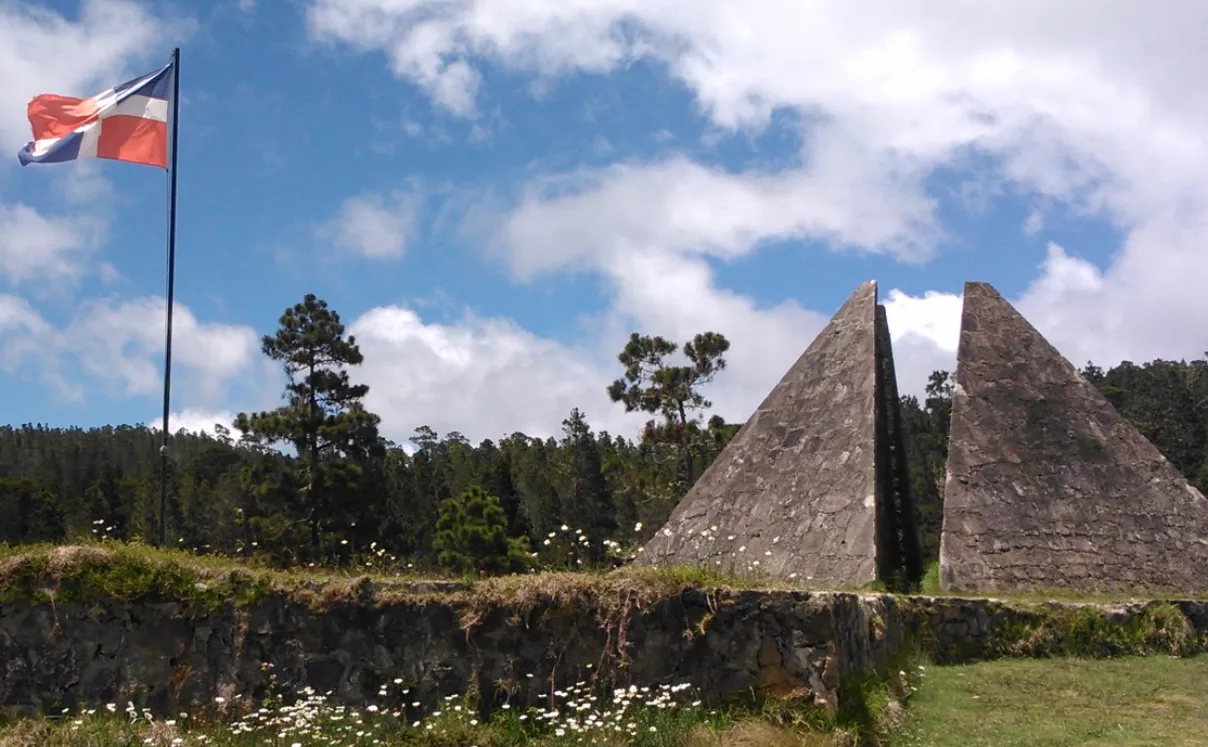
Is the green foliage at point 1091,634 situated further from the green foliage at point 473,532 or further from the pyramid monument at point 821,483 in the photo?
the green foliage at point 473,532

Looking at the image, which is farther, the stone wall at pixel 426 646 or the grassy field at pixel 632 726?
the stone wall at pixel 426 646

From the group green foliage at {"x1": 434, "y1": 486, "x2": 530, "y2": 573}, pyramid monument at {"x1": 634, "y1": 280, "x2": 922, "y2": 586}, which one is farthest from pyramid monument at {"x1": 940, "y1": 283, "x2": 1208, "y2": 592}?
green foliage at {"x1": 434, "y1": 486, "x2": 530, "y2": 573}

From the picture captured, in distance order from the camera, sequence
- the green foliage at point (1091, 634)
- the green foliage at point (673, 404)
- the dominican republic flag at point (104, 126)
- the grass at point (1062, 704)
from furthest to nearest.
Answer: the green foliage at point (673, 404)
the dominican republic flag at point (104, 126)
the green foliage at point (1091, 634)
the grass at point (1062, 704)

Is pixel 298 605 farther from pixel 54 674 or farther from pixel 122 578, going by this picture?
pixel 54 674

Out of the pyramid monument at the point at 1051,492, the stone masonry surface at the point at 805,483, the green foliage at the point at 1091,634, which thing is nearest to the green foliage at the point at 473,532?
the stone masonry surface at the point at 805,483

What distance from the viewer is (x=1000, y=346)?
14.9m

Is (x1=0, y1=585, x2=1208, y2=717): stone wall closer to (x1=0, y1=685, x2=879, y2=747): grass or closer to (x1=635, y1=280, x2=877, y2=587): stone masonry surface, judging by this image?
(x1=0, y1=685, x2=879, y2=747): grass

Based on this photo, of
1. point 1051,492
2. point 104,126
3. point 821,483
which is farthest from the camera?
point 821,483

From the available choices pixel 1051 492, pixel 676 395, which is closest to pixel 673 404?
pixel 676 395

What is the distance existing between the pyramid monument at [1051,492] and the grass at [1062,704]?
89.4 inches

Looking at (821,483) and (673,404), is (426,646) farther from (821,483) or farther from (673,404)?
(673,404)

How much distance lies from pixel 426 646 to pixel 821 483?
7.78m

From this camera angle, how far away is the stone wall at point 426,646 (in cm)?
614

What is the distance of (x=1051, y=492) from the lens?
42.2 ft
